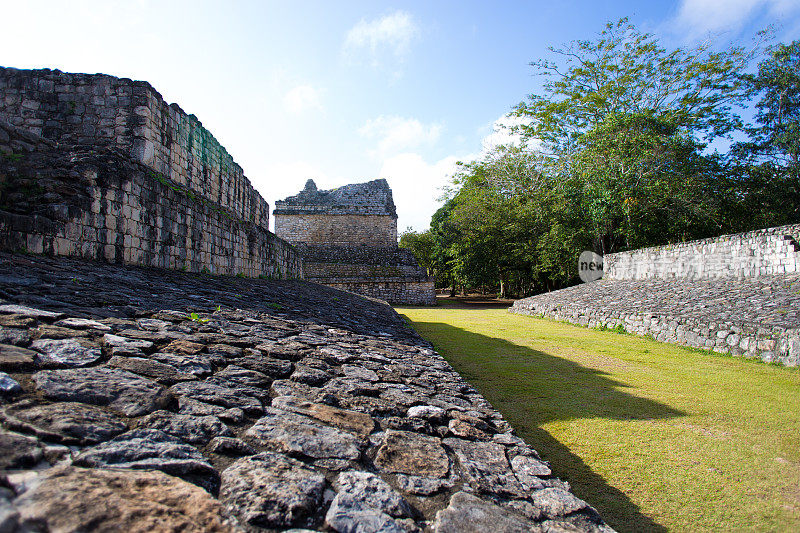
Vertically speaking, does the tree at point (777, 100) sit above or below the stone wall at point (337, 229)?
A: above

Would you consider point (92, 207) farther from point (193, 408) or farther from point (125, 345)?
point (193, 408)

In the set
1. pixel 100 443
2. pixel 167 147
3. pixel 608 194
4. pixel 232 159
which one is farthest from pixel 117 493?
pixel 608 194

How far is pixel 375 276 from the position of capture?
21828mm

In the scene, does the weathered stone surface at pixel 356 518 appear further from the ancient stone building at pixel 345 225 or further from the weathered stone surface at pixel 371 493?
the ancient stone building at pixel 345 225

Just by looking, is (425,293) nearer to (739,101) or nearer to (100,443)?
(739,101)

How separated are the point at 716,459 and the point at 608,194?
17.4 m

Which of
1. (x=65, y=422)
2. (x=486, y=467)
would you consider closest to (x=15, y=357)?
(x=65, y=422)

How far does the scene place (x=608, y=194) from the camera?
18203 millimetres

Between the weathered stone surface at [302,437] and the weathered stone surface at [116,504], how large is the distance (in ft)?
1.42

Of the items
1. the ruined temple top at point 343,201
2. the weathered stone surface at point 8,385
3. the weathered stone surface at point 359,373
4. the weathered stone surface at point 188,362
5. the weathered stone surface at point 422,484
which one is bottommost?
the weathered stone surface at point 422,484

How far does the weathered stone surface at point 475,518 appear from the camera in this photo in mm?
1298

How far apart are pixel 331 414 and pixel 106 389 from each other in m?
0.90

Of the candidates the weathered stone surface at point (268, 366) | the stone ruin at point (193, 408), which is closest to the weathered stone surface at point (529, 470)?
the stone ruin at point (193, 408)

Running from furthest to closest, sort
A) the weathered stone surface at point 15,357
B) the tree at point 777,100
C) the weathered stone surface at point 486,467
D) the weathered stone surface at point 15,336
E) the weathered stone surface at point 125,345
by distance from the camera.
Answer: the tree at point 777,100 < the weathered stone surface at point 125,345 < the weathered stone surface at point 15,336 < the weathered stone surface at point 486,467 < the weathered stone surface at point 15,357
